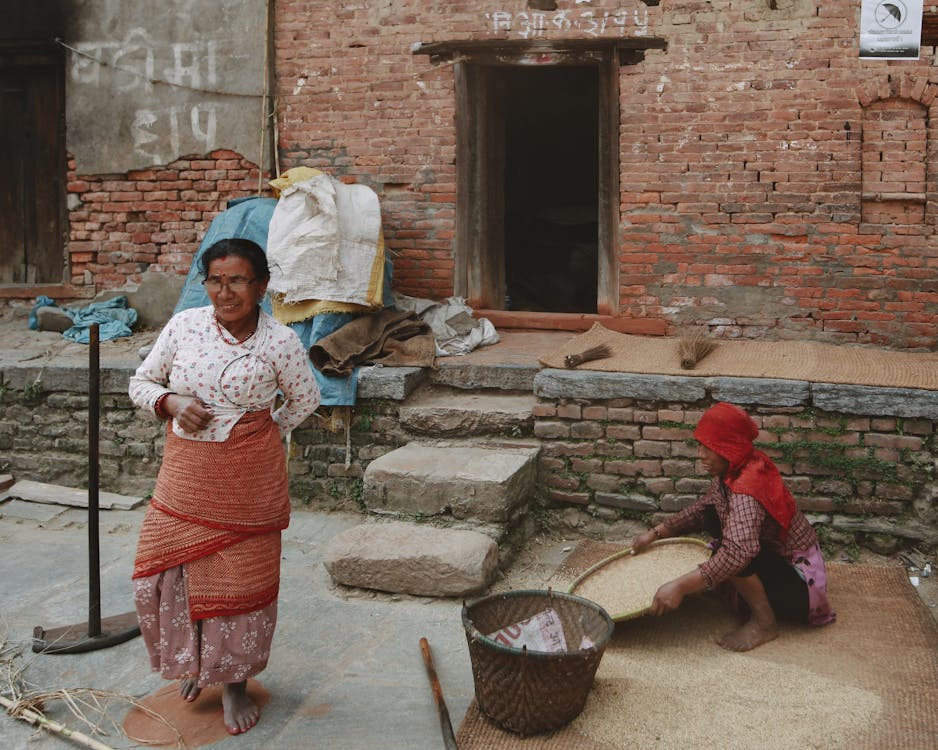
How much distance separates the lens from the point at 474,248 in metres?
7.13

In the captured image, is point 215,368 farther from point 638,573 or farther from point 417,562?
point 638,573

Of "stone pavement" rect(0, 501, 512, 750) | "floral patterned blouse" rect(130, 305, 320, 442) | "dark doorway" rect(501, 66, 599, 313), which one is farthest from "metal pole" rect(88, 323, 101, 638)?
"dark doorway" rect(501, 66, 599, 313)

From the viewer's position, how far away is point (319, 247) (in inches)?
213

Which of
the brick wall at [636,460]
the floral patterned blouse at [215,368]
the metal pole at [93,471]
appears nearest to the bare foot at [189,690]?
the metal pole at [93,471]

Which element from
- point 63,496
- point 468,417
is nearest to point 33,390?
point 63,496

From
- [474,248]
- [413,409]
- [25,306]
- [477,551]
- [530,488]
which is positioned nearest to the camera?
[477,551]

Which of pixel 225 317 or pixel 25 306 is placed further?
pixel 25 306

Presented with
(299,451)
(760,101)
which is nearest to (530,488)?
(299,451)

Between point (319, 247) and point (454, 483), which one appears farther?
point (319, 247)

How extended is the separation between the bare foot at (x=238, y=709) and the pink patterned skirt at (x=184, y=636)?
112mm

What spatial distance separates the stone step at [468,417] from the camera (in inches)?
205

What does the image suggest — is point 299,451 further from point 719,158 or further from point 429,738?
point 719,158

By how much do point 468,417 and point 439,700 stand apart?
7.76 ft

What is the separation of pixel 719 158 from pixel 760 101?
1.56ft
